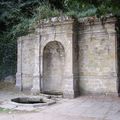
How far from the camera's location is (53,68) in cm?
1439

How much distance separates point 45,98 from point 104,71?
3.25 m

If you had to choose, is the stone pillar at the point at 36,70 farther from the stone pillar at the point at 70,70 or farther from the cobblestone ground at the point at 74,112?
the cobblestone ground at the point at 74,112

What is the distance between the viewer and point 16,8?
19.5 meters

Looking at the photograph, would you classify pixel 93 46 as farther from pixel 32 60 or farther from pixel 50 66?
pixel 32 60

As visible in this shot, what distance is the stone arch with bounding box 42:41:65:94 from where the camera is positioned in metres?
14.1

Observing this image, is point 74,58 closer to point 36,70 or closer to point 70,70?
point 70,70

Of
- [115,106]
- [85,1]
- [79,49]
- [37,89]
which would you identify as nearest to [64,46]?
[79,49]

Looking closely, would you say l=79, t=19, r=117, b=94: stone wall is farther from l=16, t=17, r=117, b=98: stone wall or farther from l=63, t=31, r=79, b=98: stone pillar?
l=63, t=31, r=79, b=98: stone pillar

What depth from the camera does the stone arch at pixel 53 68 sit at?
14117mm

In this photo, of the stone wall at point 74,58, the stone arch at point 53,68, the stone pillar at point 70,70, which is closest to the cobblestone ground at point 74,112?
the stone pillar at point 70,70

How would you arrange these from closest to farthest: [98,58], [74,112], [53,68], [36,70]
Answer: [74,112] → [98,58] → [36,70] → [53,68]

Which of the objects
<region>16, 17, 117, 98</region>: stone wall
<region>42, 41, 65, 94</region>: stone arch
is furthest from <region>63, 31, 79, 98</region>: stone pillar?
<region>42, 41, 65, 94</region>: stone arch

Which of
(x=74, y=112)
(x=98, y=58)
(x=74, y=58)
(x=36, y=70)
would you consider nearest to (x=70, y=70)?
(x=74, y=58)

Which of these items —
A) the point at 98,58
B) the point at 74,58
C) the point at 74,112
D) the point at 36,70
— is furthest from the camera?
the point at 36,70
